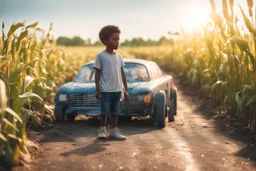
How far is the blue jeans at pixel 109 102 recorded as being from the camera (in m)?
6.36

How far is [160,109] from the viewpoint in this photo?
24.2ft

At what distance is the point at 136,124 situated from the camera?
7.90m

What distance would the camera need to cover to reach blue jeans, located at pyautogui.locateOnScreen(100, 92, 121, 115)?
6.36 meters

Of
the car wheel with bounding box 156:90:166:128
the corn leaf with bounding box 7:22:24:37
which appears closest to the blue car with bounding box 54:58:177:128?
the car wheel with bounding box 156:90:166:128

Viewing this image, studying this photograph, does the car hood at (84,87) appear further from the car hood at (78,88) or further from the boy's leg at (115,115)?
the boy's leg at (115,115)

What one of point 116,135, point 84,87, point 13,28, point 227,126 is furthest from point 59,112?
point 227,126

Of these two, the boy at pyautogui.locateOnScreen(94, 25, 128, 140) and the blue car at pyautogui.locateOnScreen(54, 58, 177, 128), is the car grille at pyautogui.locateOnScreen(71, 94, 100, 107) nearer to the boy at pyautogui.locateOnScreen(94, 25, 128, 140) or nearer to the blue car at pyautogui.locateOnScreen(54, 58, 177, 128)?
the blue car at pyautogui.locateOnScreen(54, 58, 177, 128)

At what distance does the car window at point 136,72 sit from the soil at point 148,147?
80cm

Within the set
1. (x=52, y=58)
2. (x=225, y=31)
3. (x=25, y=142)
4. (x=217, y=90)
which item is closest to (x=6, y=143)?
(x=25, y=142)

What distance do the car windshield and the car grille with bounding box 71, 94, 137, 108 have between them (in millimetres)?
711

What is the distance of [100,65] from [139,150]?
4.78 feet

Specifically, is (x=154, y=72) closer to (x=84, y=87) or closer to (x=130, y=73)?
(x=130, y=73)

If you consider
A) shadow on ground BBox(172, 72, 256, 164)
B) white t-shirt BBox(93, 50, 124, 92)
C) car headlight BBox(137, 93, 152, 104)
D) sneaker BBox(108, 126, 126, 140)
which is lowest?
shadow on ground BBox(172, 72, 256, 164)

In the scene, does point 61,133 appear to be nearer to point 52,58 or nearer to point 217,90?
point 217,90
